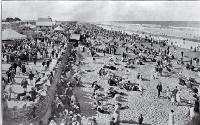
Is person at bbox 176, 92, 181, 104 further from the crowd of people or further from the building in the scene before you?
the building

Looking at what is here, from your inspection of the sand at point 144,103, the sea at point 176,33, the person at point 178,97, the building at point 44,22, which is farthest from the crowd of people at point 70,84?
the sea at point 176,33

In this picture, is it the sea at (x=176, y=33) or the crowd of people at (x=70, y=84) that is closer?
the crowd of people at (x=70, y=84)

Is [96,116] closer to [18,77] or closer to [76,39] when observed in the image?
[18,77]

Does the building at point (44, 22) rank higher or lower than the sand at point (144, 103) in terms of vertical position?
higher

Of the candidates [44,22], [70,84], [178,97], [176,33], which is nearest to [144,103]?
[178,97]

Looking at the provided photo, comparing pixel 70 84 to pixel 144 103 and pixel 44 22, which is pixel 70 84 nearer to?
pixel 144 103

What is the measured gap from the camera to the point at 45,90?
22.8ft

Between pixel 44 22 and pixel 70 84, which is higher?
pixel 44 22

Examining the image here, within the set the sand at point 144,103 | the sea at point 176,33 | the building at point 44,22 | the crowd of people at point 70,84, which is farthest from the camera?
the sea at point 176,33

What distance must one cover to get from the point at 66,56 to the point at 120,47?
20.6 ft

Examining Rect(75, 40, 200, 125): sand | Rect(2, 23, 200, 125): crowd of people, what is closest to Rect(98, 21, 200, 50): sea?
Rect(75, 40, 200, 125): sand

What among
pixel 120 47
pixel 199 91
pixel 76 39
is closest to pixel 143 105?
pixel 199 91

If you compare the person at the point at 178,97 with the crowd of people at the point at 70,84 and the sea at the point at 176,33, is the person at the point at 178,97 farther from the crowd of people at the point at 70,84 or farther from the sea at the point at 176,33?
the sea at the point at 176,33

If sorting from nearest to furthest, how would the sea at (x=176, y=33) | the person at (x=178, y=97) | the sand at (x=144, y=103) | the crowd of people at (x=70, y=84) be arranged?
1. the crowd of people at (x=70, y=84)
2. the sand at (x=144, y=103)
3. the person at (x=178, y=97)
4. the sea at (x=176, y=33)
